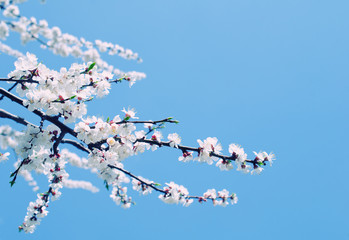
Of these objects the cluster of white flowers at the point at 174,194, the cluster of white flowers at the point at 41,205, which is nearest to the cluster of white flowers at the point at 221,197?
the cluster of white flowers at the point at 174,194

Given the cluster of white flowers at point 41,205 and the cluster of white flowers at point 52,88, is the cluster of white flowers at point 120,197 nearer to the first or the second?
the cluster of white flowers at point 41,205

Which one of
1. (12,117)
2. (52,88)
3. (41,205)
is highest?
(52,88)

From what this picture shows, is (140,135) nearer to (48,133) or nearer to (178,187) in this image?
(48,133)

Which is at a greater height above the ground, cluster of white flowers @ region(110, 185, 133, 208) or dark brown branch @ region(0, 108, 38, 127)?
cluster of white flowers @ region(110, 185, 133, 208)

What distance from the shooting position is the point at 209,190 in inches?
206

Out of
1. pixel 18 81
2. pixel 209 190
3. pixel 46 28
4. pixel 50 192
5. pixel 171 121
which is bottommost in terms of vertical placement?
pixel 50 192

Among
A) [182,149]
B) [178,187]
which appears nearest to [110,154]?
[182,149]

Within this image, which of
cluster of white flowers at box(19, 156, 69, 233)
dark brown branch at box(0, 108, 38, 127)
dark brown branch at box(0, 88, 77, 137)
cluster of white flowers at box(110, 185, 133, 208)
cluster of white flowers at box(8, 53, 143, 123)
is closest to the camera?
cluster of white flowers at box(8, 53, 143, 123)

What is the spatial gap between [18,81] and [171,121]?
6.13 feet

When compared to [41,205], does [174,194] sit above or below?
above

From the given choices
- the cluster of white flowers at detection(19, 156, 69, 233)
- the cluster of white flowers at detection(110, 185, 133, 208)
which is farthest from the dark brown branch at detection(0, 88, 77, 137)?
the cluster of white flowers at detection(110, 185, 133, 208)

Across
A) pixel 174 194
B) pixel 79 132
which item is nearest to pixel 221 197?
A: pixel 174 194

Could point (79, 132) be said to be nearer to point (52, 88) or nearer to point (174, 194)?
point (52, 88)

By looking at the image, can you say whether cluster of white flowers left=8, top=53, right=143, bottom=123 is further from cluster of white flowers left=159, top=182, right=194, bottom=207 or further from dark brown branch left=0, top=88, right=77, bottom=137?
cluster of white flowers left=159, top=182, right=194, bottom=207
